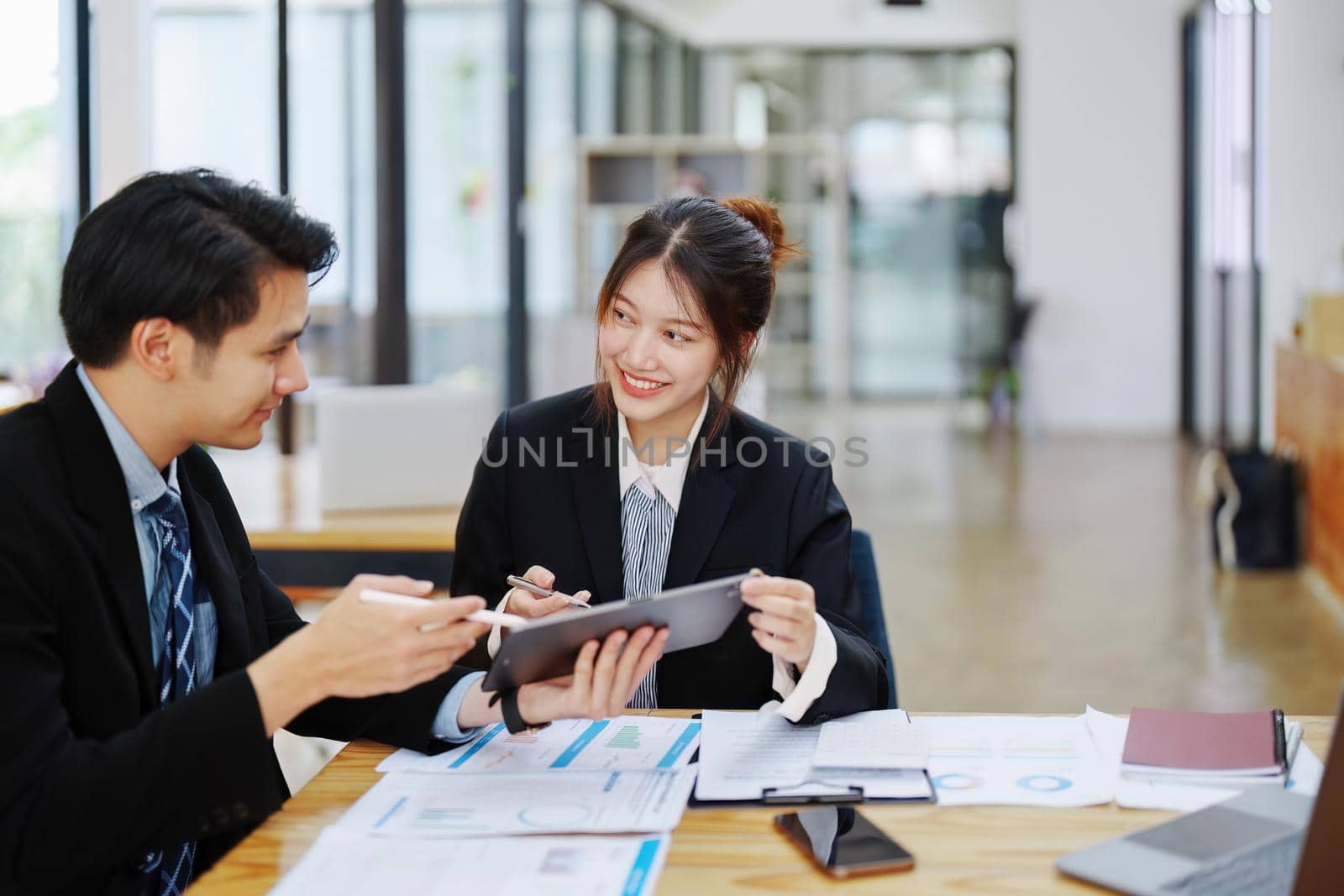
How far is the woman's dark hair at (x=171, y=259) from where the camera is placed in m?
1.37

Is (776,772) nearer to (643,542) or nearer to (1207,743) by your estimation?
(1207,743)

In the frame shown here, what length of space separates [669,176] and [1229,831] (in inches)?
304

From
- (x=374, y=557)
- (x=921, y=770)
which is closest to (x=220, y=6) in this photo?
(x=374, y=557)

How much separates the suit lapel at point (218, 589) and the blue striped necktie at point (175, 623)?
0.06 ft

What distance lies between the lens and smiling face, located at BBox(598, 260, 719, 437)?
206cm

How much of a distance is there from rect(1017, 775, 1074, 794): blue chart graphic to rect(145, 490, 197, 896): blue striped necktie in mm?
912

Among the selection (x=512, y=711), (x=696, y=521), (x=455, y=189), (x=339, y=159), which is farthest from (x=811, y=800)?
(x=455, y=189)

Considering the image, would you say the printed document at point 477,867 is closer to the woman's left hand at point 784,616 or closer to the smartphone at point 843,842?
the smartphone at point 843,842

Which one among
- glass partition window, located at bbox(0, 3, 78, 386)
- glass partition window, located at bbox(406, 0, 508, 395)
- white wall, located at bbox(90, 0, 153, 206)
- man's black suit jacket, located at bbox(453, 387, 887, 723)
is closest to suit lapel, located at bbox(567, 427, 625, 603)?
man's black suit jacket, located at bbox(453, 387, 887, 723)

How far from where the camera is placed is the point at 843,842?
4.29 ft

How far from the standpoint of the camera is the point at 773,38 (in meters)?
13.3

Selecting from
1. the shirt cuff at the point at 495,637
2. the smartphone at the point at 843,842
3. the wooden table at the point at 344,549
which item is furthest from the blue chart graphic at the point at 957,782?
the wooden table at the point at 344,549

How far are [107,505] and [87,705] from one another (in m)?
0.20

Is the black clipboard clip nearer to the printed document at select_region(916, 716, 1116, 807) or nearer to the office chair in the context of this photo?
the printed document at select_region(916, 716, 1116, 807)
